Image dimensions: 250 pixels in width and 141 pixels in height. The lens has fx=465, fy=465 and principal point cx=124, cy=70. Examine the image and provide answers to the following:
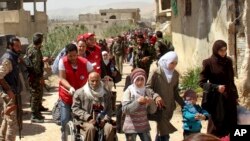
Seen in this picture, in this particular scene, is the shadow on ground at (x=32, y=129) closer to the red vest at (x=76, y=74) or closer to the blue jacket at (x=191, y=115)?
the red vest at (x=76, y=74)

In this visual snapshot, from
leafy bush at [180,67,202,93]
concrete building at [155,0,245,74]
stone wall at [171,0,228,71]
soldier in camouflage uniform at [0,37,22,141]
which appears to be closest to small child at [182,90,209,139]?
soldier in camouflage uniform at [0,37,22,141]

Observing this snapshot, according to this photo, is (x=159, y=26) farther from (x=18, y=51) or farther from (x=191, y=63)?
(x=18, y=51)

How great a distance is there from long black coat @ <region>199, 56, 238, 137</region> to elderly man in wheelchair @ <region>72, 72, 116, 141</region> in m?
1.18

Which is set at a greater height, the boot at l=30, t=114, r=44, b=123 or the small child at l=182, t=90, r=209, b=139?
the small child at l=182, t=90, r=209, b=139

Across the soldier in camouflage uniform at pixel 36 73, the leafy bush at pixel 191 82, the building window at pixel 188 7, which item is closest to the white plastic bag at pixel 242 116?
the soldier in camouflage uniform at pixel 36 73

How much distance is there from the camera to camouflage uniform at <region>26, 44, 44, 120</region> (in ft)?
27.2

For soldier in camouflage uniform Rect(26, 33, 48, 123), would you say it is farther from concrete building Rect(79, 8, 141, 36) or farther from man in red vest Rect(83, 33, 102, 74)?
concrete building Rect(79, 8, 141, 36)

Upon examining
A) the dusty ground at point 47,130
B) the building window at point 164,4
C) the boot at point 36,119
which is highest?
the building window at point 164,4

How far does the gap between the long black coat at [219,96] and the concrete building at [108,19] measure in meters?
42.2

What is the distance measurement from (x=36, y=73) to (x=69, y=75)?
8.88 feet

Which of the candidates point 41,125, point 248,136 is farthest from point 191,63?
point 248,136

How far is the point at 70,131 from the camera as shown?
5320 millimetres

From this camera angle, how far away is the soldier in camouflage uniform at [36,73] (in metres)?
8.25

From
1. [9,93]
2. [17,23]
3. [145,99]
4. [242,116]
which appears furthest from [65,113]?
[17,23]
